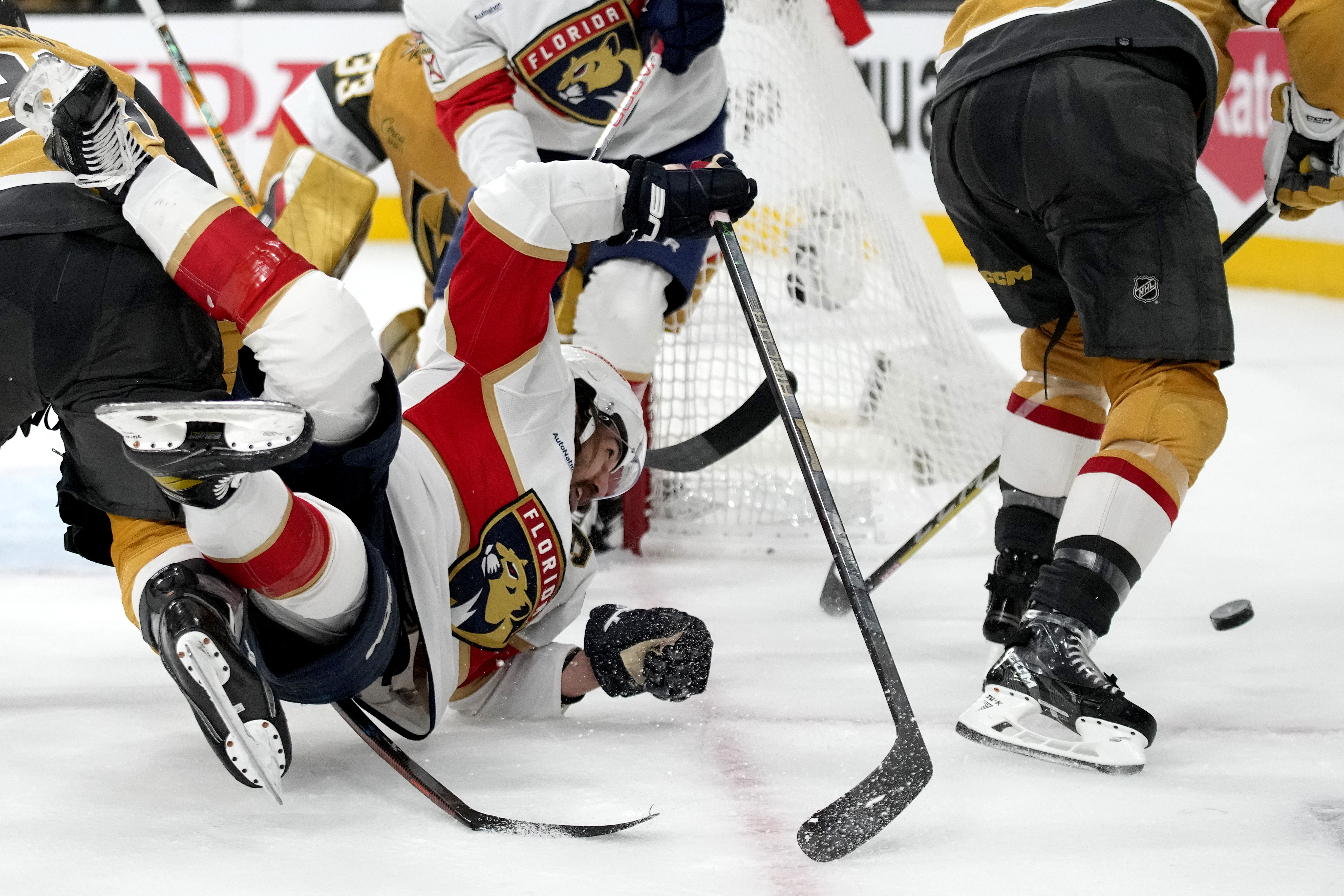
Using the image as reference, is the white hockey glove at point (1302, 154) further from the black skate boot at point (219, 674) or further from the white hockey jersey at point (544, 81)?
the black skate boot at point (219, 674)

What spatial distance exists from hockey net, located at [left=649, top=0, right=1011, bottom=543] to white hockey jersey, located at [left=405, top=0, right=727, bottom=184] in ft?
1.33

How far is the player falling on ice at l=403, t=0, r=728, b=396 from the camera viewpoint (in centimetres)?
250

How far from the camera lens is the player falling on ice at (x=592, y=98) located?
8.19ft

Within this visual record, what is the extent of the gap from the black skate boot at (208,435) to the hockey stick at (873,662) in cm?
60

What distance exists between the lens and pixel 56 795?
1.53 m

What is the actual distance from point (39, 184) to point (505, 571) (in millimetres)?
617

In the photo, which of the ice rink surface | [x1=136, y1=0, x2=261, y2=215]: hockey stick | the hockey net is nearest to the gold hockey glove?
[x1=136, y1=0, x2=261, y2=215]: hockey stick

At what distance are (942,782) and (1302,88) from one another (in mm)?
902

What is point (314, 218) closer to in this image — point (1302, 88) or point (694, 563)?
point (694, 563)

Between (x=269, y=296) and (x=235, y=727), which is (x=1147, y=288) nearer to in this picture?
(x=269, y=296)

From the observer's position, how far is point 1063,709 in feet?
5.20

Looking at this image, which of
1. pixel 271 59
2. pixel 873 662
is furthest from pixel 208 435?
pixel 271 59

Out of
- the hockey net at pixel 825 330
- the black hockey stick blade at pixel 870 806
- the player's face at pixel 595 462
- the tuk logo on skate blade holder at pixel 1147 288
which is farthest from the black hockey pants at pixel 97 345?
the hockey net at pixel 825 330

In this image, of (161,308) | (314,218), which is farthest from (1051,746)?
(314,218)
